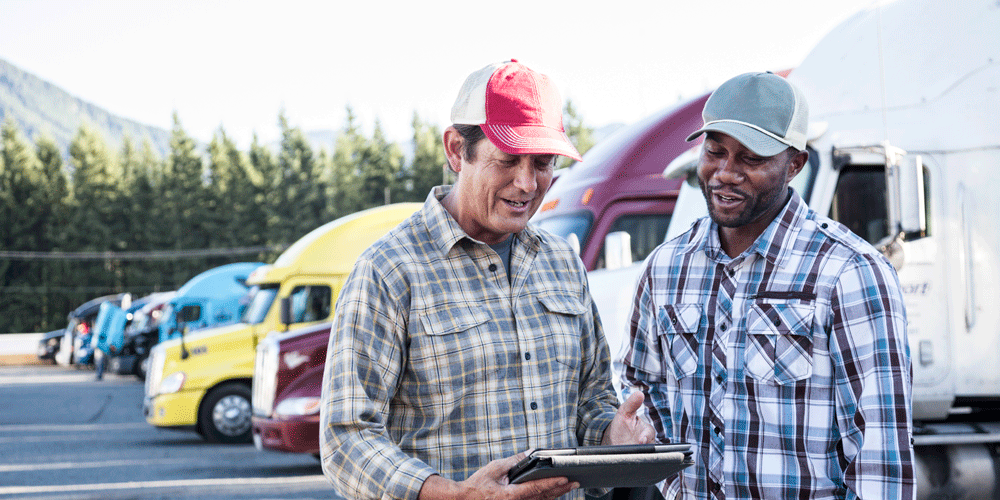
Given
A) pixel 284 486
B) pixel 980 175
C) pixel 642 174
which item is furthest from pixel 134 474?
pixel 980 175

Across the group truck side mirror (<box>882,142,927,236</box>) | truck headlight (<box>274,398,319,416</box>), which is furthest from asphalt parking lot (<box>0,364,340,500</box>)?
truck side mirror (<box>882,142,927,236</box>)

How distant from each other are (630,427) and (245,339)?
33.7 feet

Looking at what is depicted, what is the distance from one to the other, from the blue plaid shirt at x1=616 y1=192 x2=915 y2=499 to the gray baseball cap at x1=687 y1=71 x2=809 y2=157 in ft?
0.60

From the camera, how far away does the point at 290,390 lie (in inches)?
352

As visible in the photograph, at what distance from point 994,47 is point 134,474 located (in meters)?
8.86

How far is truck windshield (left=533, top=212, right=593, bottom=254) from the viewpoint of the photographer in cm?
688

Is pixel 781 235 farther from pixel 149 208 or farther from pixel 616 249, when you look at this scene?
pixel 149 208

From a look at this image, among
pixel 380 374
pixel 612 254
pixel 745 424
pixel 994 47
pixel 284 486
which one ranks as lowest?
pixel 284 486

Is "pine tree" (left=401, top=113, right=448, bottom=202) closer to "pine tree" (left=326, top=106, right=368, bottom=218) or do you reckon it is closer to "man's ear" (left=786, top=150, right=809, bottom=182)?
"pine tree" (left=326, top=106, right=368, bottom=218)

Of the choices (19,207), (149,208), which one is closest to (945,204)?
(149,208)

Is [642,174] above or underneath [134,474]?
above

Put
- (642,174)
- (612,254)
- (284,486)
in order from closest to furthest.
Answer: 1. (612,254)
2. (642,174)
3. (284,486)

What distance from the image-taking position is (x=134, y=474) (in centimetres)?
968

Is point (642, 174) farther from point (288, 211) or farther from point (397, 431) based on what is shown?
point (288, 211)
